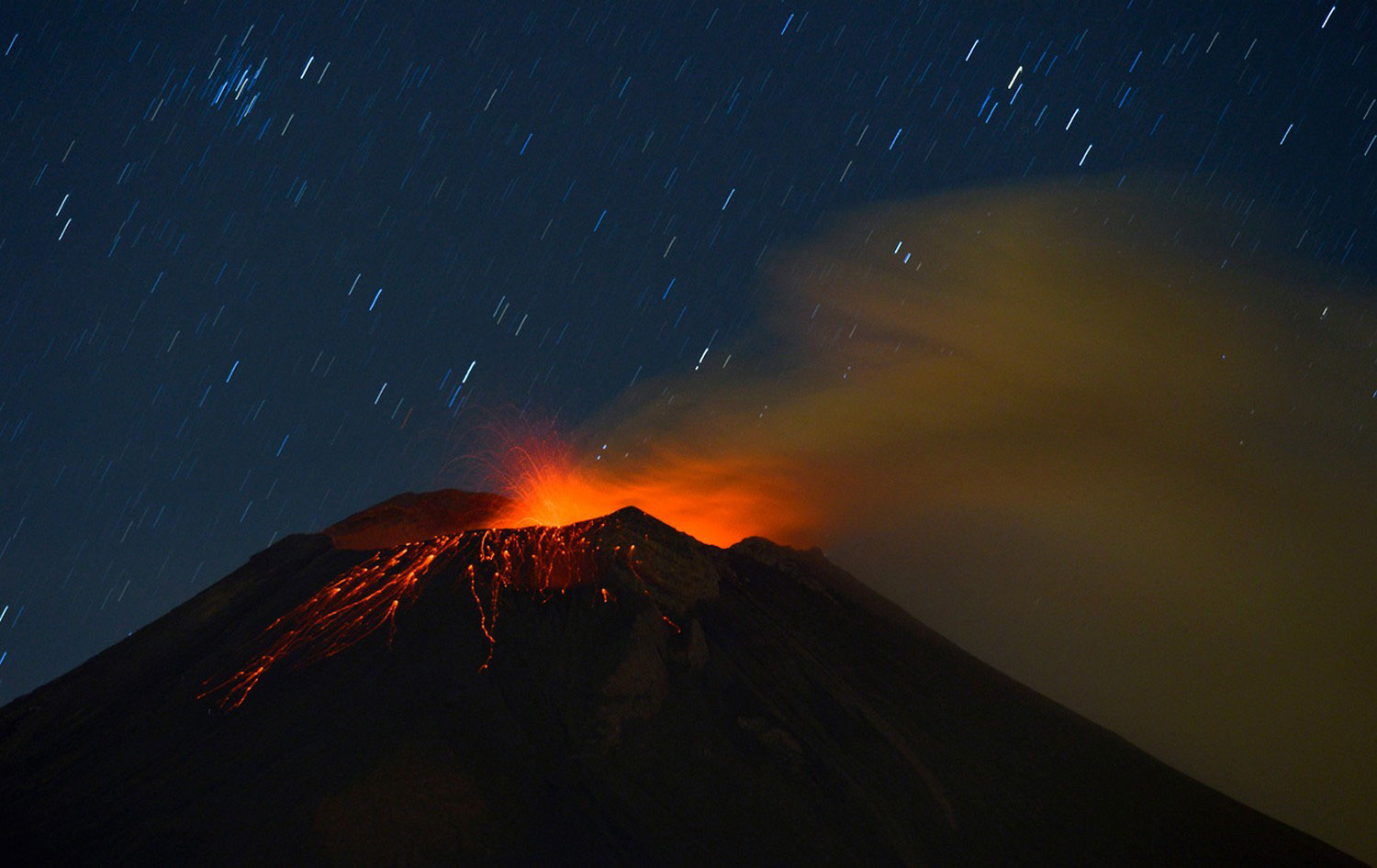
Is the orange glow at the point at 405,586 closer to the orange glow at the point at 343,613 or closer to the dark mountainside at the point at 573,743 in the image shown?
the orange glow at the point at 343,613

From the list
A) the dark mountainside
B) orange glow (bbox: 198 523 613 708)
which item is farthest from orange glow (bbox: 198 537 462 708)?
the dark mountainside

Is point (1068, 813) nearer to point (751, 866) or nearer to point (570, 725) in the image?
point (751, 866)

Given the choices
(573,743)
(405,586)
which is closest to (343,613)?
(405,586)

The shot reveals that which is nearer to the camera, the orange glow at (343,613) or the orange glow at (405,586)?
the orange glow at (343,613)

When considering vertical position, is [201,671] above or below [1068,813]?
below

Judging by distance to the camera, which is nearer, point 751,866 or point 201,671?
point 751,866

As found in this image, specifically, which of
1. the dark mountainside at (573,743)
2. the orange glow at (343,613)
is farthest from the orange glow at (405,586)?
the dark mountainside at (573,743)

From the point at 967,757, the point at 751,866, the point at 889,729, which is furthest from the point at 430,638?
the point at 967,757

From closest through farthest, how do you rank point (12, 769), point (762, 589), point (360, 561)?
point (12, 769) < point (360, 561) < point (762, 589)
